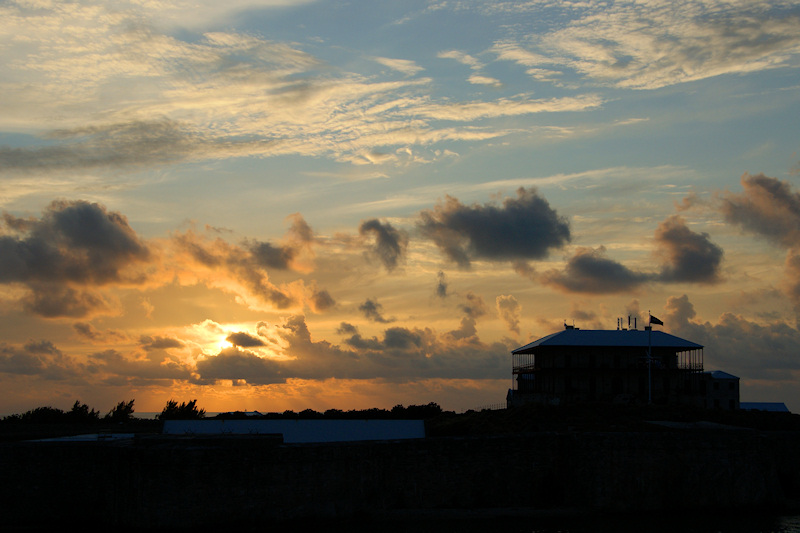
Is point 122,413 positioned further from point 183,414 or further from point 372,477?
point 372,477

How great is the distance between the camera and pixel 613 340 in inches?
2694

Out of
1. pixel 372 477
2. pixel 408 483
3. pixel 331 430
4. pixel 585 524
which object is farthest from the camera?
pixel 331 430

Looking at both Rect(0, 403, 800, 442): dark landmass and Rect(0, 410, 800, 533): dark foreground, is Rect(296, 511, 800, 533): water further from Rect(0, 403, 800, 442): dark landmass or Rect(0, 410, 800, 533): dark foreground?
Rect(0, 403, 800, 442): dark landmass

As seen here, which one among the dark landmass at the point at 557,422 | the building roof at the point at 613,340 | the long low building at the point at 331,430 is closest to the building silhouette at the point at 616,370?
the building roof at the point at 613,340

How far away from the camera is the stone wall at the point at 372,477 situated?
102 feet

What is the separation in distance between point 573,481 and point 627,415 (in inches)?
771

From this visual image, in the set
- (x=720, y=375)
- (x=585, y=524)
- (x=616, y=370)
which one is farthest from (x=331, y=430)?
(x=720, y=375)

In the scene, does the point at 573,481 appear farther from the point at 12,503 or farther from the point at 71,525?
the point at 12,503

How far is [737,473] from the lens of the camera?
3966 centimetres

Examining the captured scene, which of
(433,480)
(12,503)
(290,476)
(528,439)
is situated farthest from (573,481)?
(12,503)

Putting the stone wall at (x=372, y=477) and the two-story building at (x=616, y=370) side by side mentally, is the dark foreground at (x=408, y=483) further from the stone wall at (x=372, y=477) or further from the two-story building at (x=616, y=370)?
the two-story building at (x=616, y=370)

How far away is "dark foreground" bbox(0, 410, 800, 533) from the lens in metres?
31.3

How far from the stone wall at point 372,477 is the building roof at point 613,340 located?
26.3m

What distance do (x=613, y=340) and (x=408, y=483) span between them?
125ft
